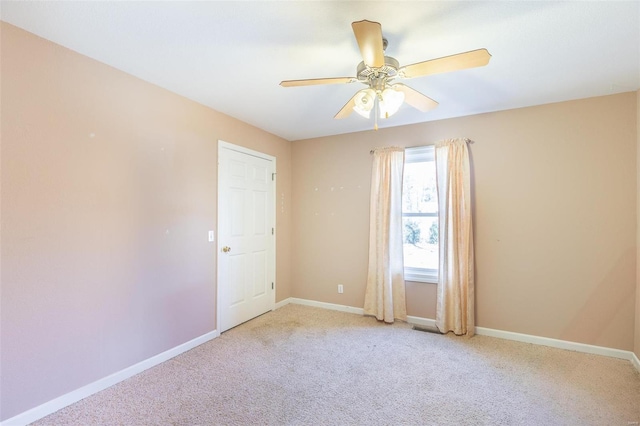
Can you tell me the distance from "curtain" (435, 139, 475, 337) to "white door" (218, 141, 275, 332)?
2.19m

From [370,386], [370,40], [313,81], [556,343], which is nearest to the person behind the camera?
[370,40]

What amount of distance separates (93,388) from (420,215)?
3.51 meters

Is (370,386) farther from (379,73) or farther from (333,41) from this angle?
(333,41)

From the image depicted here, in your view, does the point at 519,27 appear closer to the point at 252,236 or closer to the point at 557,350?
the point at 557,350

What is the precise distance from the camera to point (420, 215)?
3.67 metres

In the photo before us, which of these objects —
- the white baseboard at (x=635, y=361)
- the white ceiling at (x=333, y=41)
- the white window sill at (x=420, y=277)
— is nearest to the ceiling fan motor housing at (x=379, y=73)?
the white ceiling at (x=333, y=41)

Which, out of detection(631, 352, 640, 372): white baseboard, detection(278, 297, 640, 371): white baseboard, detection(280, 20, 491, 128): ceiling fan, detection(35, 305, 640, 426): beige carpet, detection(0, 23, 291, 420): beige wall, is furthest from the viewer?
detection(278, 297, 640, 371): white baseboard

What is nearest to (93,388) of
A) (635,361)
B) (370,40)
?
(370,40)

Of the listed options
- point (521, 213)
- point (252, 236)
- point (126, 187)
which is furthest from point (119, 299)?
point (521, 213)

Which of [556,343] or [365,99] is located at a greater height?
[365,99]

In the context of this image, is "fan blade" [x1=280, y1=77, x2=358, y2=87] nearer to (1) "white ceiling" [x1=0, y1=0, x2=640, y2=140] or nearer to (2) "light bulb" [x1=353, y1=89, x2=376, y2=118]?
(2) "light bulb" [x1=353, y1=89, x2=376, y2=118]

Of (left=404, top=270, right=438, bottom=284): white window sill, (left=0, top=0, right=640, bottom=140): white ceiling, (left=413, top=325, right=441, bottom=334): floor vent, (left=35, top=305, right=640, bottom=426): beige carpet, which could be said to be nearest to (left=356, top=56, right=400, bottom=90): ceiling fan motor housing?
(left=0, top=0, right=640, bottom=140): white ceiling

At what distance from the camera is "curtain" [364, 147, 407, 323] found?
365 cm

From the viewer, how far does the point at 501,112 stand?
321cm
